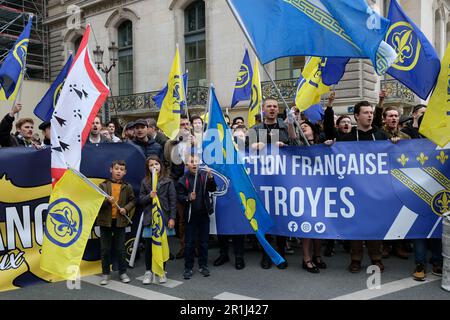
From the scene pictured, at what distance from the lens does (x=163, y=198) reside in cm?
505

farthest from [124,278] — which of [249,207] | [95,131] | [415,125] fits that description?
[415,125]

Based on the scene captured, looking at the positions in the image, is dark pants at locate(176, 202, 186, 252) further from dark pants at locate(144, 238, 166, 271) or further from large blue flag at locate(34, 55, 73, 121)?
large blue flag at locate(34, 55, 73, 121)

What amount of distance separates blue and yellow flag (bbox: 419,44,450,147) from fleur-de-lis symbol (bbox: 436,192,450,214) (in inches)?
27.9

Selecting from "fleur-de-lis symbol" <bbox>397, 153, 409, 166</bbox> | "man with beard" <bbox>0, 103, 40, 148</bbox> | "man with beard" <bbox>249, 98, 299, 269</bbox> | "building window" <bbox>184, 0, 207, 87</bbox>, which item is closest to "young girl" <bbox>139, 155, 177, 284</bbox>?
"man with beard" <bbox>249, 98, 299, 269</bbox>

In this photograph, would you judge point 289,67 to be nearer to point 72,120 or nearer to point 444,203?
point 444,203

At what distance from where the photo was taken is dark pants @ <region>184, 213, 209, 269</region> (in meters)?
5.07

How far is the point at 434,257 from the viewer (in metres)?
4.93

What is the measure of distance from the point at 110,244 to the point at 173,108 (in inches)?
109

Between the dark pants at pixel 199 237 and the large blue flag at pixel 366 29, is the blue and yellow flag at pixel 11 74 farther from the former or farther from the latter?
the large blue flag at pixel 366 29

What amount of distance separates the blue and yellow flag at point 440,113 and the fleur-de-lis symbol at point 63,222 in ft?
13.2

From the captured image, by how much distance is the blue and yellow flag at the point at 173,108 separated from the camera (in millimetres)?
6670

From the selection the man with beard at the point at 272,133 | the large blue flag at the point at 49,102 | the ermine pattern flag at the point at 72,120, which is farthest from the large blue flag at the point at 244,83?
the ermine pattern flag at the point at 72,120

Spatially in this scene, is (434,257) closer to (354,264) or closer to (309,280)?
(354,264)

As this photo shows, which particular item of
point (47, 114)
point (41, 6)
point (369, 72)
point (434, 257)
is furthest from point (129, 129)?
point (41, 6)
